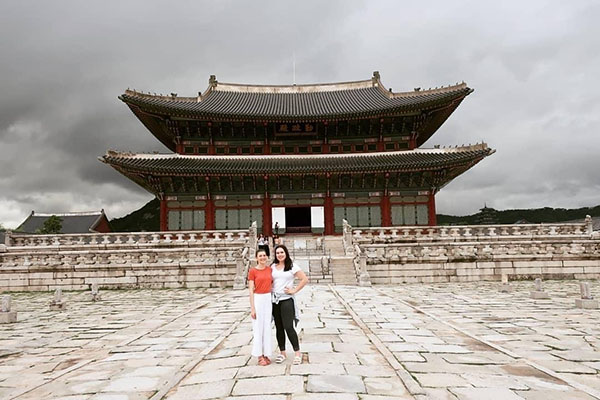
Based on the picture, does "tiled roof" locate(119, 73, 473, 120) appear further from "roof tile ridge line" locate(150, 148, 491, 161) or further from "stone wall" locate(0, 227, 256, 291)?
"stone wall" locate(0, 227, 256, 291)

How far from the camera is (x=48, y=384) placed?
15.4 ft

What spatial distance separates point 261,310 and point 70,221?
49.6 m

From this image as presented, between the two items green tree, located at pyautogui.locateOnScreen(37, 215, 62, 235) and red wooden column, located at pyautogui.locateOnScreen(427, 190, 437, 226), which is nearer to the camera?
red wooden column, located at pyautogui.locateOnScreen(427, 190, 437, 226)

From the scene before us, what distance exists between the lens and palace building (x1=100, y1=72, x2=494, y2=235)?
25016 millimetres

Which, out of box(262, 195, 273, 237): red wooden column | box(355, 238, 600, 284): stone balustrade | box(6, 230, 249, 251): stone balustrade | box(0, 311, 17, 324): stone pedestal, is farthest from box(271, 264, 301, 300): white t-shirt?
box(262, 195, 273, 237): red wooden column

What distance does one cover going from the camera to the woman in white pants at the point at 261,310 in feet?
16.1

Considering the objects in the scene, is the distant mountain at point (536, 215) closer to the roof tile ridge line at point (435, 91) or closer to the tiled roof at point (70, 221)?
the roof tile ridge line at point (435, 91)

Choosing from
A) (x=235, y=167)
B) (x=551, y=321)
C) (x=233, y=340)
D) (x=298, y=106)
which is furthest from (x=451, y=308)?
(x=298, y=106)

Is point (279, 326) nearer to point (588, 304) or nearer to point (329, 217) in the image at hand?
point (588, 304)

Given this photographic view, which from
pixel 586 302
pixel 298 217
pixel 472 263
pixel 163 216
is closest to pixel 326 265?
pixel 472 263

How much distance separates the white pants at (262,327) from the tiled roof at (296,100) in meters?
22.9

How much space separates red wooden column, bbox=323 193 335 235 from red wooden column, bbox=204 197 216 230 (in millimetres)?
7579

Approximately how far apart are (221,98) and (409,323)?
27914mm

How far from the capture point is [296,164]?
1019 inches
